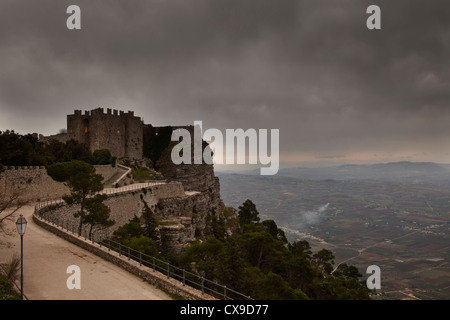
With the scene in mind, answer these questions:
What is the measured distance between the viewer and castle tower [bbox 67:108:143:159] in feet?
181

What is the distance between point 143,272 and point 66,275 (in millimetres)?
3548

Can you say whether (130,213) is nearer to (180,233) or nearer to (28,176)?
(180,233)

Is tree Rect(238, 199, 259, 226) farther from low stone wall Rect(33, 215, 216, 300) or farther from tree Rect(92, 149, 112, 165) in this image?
low stone wall Rect(33, 215, 216, 300)

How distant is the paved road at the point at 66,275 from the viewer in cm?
1193

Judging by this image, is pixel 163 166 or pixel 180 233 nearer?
pixel 180 233

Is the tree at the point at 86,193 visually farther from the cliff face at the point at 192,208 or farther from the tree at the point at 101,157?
the tree at the point at 101,157

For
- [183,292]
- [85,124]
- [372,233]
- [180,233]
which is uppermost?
[85,124]

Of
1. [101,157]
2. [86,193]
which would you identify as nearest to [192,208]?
[101,157]

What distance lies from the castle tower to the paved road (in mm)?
38189

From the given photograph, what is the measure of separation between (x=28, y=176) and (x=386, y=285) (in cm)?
9550

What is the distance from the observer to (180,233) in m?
33.9

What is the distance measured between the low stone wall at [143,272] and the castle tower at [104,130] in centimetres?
3766

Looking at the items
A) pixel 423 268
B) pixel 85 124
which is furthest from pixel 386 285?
pixel 85 124
